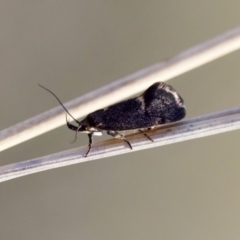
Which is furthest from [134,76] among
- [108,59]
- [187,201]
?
[187,201]

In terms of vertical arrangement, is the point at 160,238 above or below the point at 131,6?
below

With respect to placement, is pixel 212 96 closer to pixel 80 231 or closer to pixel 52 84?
pixel 52 84

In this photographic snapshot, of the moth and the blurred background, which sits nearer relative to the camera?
the moth

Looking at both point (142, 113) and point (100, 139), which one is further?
point (100, 139)

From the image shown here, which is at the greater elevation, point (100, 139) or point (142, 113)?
point (100, 139)
